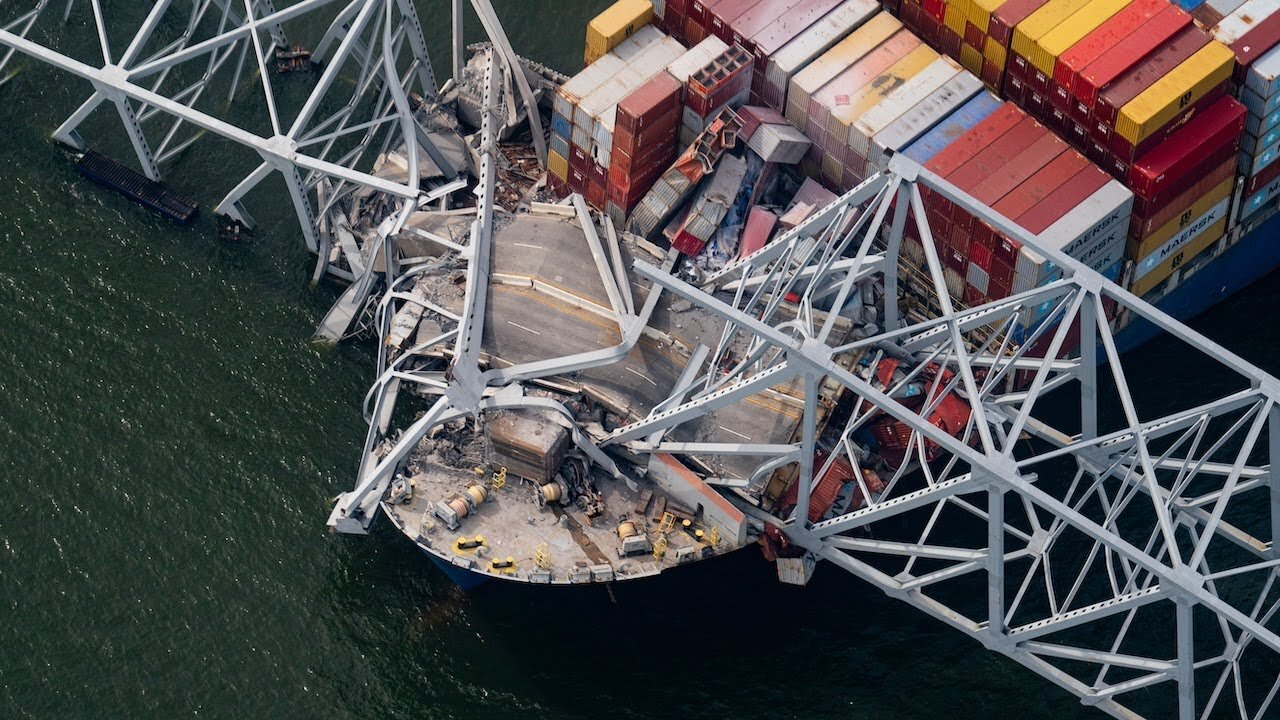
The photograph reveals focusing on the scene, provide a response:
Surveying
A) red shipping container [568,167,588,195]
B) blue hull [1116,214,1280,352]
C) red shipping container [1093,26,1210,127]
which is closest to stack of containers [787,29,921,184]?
red shipping container [1093,26,1210,127]

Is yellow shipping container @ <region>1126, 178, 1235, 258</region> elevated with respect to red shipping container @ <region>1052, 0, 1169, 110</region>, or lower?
lower

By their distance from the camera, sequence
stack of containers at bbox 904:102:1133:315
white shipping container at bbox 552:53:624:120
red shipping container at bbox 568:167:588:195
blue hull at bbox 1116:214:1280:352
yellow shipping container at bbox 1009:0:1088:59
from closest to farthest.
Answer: stack of containers at bbox 904:102:1133:315
yellow shipping container at bbox 1009:0:1088:59
white shipping container at bbox 552:53:624:120
red shipping container at bbox 568:167:588:195
blue hull at bbox 1116:214:1280:352

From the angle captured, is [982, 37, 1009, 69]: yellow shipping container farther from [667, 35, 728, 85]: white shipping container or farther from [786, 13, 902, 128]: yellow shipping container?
[667, 35, 728, 85]: white shipping container

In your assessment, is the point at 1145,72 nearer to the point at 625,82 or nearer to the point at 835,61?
the point at 835,61

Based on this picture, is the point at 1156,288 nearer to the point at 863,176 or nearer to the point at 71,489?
the point at 863,176

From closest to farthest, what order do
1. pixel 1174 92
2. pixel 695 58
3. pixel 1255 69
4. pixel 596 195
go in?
1. pixel 1174 92
2. pixel 1255 69
3. pixel 695 58
4. pixel 596 195

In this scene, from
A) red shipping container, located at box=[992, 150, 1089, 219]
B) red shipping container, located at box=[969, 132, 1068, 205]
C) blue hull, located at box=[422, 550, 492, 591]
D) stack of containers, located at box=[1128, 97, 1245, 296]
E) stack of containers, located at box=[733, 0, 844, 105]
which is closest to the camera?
red shipping container, located at box=[992, 150, 1089, 219]

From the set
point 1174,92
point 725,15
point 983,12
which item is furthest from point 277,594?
point 1174,92
